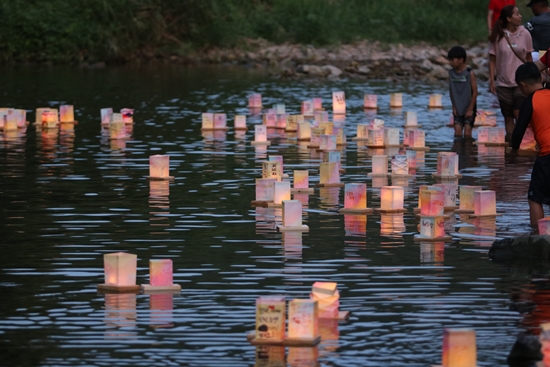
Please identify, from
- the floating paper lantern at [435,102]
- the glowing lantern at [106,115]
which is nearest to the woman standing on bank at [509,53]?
the glowing lantern at [106,115]

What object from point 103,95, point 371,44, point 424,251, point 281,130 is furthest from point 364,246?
point 371,44

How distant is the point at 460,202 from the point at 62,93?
17.8m

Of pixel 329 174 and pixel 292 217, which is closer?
pixel 292 217

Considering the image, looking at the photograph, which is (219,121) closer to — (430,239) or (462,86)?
(462,86)

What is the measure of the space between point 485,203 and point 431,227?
1252 millimetres

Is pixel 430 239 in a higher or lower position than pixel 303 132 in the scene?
lower

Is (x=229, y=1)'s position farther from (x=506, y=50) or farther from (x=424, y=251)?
(x=424, y=251)

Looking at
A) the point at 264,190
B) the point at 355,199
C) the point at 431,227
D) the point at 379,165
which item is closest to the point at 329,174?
the point at 379,165

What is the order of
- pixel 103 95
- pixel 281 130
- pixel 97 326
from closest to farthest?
pixel 97 326, pixel 281 130, pixel 103 95

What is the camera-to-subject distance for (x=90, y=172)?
1488 cm

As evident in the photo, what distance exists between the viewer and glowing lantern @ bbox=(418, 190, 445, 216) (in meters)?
10.8

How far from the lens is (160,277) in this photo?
27.3ft

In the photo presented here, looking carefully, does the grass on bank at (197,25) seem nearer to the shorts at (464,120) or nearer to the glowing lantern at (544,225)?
the shorts at (464,120)

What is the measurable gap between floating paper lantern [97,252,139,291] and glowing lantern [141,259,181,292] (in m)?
0.13
